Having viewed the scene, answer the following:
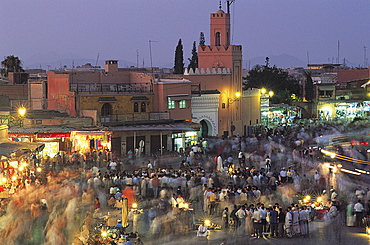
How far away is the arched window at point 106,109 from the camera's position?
36656 mm

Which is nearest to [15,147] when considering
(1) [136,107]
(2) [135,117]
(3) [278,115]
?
(2) [135,117]

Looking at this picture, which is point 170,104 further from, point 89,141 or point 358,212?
point 358,212

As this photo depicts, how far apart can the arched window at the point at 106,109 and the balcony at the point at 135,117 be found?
39.4 inches

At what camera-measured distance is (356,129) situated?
143ft

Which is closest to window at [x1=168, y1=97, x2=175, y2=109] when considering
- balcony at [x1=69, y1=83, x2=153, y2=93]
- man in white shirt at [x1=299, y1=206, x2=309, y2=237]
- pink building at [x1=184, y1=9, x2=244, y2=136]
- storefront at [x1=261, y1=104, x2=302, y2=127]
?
balcony at [x1=69, y1=83, x2=153, y2=93]

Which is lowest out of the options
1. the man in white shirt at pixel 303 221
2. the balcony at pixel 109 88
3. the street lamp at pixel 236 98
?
the man in white shirt at pixel 303 221

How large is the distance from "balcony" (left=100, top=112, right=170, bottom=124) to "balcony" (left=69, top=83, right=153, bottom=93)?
173 cm

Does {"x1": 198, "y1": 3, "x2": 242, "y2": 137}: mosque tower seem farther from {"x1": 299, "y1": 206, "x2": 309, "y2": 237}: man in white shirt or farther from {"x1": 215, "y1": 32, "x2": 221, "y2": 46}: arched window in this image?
{"x1": 299, "y1": 206, "x2": 309, "y2": 237}: man in white shirt

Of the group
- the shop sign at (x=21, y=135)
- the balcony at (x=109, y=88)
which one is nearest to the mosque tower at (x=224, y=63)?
the balcony at (x=109, y=88)

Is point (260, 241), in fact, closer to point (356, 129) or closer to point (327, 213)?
point (327, 213)

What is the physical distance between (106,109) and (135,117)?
156 cm

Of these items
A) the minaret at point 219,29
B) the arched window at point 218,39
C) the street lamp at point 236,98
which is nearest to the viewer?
the street lamp at point 236,98

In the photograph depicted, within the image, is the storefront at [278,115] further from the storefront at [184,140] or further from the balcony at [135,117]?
the balcony at [135,117]

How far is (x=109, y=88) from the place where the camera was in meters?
37.9
